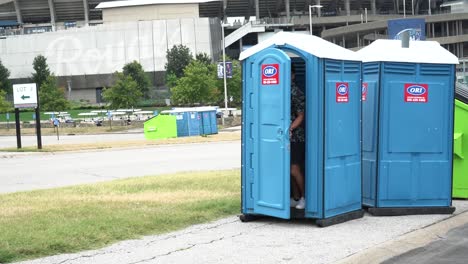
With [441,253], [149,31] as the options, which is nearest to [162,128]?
[441,253]

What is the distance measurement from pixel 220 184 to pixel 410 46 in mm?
4512

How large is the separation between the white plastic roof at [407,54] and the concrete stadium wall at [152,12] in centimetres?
9379

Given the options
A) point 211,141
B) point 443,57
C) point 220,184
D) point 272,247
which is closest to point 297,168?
point 272,247

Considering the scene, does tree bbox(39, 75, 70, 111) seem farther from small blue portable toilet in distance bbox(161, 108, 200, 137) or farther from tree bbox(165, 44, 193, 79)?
small blue portable toilet in distance bbox(161, 108, 200, 137)

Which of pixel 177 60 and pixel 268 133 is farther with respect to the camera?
pixel 177 60

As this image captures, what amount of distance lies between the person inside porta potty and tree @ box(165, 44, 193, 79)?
80337mm

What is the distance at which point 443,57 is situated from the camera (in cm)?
830

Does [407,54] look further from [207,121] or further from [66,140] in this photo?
[66,140]

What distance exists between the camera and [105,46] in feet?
330

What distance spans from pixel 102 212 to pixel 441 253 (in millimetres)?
4364

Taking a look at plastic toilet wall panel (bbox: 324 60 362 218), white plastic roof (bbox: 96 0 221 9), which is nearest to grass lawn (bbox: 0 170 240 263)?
plastic toilet wall panel (bbox: 324 60 362 218)

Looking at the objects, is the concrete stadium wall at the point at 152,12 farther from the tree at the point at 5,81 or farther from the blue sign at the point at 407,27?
the blue sign at the point at 407,27

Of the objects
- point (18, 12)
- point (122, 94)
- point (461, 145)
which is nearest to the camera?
point (461, 145)

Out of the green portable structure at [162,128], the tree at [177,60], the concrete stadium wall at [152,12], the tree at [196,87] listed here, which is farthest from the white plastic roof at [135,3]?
the green portable structure at [162,128]
